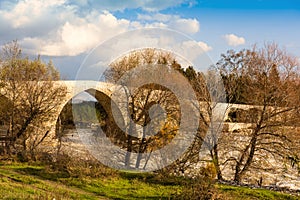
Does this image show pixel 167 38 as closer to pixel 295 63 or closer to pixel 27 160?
pixel 295 63

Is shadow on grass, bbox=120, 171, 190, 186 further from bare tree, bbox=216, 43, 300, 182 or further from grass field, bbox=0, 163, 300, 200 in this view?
bare tree, bbox=216, 43, 300, 182

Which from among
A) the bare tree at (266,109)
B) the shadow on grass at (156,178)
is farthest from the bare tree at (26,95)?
the bare tree at (266,109)

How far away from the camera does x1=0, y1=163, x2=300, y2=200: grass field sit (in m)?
8.19

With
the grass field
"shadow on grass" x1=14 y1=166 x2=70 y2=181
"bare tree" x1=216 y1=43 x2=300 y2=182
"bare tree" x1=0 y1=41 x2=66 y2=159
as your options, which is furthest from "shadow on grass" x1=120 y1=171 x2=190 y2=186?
"bare tree" x1=0 y1=41 x2=66 y2=159

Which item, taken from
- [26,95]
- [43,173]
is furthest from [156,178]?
[26,95]

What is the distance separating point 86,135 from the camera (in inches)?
589

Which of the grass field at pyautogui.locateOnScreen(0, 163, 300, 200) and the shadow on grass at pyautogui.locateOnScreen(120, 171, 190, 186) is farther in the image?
the shadow on grass at pyautogui.locateOnScreen(120, 171, 190, 186)

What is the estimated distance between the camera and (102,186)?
919cm

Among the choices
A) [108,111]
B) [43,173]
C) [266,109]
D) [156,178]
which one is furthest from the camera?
[108,111]

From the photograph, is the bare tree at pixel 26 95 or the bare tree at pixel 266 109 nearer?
the bare tree at pixel 266 109

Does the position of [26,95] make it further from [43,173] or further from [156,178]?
[156,178]

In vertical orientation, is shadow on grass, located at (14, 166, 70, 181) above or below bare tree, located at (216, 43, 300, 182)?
below

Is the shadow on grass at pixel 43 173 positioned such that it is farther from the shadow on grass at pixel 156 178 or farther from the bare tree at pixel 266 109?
the bare tree at pixel 266 109

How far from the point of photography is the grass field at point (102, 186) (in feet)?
26.9
